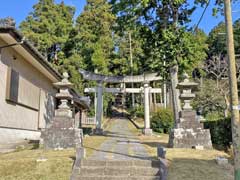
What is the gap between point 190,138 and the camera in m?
11.1

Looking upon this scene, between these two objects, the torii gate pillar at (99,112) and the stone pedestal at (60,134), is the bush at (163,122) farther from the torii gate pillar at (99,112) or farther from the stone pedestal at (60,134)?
the stone pedestal at (60,134)

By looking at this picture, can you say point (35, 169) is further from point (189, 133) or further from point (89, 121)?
point (89, 121)

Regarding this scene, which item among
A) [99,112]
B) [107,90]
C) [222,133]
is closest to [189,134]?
[222,133]

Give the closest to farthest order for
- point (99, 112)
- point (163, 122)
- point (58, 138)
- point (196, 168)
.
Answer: point (196, 168) < point (58, 138) < point (99, 112) < point (163, 122)

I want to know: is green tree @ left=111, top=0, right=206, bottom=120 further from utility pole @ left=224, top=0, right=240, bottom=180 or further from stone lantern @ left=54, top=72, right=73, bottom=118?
utility pole @ left=224, top=0, right=240, bottom=180

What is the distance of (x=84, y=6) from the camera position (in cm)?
3938

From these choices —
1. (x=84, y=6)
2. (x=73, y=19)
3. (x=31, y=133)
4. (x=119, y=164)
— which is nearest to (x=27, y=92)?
(x=31, y=133)

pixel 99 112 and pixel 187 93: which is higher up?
pixel 187 93

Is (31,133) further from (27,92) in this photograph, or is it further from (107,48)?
(107,48)

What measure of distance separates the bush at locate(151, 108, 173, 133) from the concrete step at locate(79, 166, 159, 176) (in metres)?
16.9

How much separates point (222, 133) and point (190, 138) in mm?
1719

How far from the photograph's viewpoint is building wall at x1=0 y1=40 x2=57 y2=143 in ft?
31.6

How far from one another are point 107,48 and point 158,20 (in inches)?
994

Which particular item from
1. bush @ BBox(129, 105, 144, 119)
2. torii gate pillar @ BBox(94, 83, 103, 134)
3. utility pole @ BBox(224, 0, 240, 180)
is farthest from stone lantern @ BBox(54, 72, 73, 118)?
bush @ BBox(129, 105, 144, 119)
